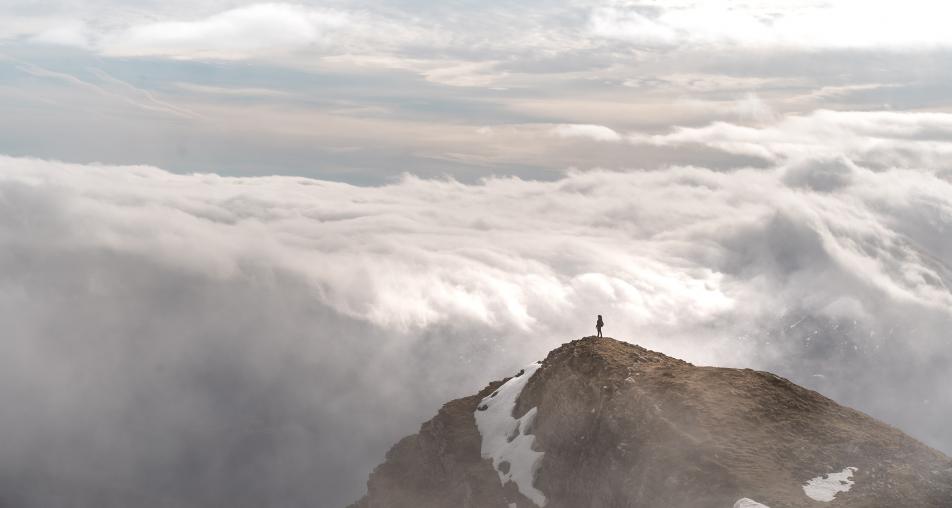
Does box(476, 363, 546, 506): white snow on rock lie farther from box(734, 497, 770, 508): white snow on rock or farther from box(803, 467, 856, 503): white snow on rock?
box(803, 467, 856, 503): white snow on rock

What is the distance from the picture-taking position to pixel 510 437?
283 ft

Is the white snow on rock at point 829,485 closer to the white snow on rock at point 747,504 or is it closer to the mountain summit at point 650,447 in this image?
the mountain summit at point 650,447

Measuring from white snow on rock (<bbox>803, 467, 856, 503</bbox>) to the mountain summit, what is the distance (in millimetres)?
141

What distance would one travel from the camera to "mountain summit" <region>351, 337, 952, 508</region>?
56.4m

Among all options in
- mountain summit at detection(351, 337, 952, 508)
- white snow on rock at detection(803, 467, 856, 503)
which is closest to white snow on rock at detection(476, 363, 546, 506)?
mountain summit at detection(351, 337, 952, 508)

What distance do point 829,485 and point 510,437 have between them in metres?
38.2

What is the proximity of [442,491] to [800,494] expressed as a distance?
1726 inches

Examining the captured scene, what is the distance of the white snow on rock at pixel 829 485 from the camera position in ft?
179

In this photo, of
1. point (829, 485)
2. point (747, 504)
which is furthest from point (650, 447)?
point (829, 485)

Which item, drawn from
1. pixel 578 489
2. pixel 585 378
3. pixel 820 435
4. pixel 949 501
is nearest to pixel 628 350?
pixel 585 378

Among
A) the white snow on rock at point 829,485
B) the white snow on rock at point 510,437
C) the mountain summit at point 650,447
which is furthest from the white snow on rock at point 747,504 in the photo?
the white snow on rock at point 510,437

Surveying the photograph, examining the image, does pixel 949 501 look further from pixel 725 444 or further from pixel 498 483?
pixel 498 483

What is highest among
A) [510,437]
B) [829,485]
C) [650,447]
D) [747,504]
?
[747,504]

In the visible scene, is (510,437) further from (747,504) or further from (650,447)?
(747,504)
